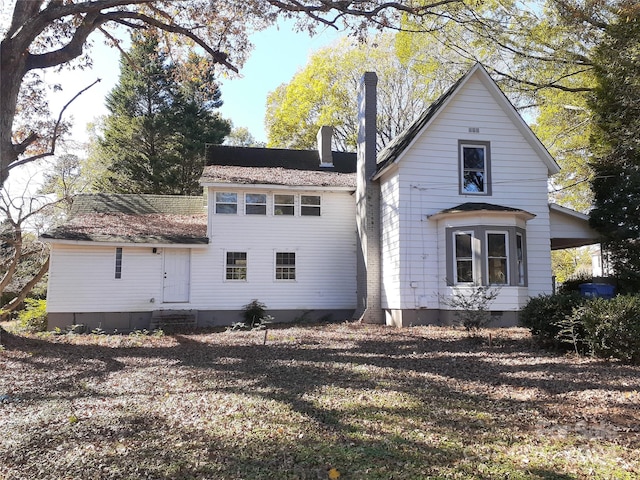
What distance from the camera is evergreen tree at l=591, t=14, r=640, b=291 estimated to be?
1458 centimetres

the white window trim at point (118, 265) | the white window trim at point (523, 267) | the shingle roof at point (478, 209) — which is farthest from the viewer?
the white window trim at point (118, 265)

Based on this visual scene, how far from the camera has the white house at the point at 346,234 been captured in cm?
1387

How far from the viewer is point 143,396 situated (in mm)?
6223

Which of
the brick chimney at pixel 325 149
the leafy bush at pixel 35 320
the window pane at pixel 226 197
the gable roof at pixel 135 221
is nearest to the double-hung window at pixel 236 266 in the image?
the gable roof at pixel 135 221

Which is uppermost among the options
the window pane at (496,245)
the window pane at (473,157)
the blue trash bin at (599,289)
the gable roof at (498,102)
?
the gable roof at (498,102)

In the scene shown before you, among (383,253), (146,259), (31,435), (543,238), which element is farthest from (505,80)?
(31,435)

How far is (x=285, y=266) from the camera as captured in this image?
56.9ft

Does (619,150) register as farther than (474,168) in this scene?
Yes

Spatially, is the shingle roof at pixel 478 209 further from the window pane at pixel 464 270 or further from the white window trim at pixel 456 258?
the window pane at pixel 464 270

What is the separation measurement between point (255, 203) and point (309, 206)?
2.00 meters

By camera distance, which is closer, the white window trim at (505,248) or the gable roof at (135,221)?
the white window trim at (505,248)

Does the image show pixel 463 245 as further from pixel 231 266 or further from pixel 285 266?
pixel 231 266

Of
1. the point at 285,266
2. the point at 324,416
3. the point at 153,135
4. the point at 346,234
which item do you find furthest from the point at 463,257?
the point at 153,135

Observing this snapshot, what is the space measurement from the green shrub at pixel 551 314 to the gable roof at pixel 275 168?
9357mm
